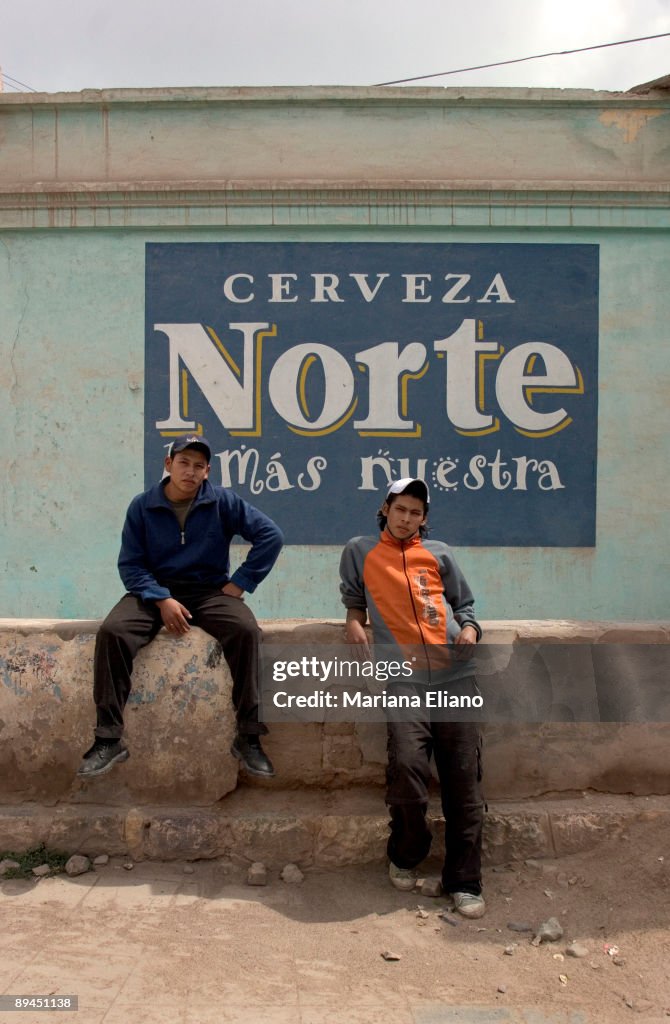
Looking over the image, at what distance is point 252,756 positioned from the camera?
368cm

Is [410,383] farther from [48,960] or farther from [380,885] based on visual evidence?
[48,960]

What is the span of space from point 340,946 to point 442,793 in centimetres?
71

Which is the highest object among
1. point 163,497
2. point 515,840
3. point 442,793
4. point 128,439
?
point 128,439

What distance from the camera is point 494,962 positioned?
9.94 feet

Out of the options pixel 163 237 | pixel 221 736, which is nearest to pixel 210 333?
pixel 163 237

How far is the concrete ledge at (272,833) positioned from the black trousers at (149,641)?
0.40 metres

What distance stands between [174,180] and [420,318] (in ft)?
7.76

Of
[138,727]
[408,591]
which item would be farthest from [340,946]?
[408,591]

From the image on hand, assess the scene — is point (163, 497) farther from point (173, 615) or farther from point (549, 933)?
point (549, 933)

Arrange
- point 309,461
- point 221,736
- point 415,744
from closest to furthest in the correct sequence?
point 415,744 < point 221,736 < point 309,461

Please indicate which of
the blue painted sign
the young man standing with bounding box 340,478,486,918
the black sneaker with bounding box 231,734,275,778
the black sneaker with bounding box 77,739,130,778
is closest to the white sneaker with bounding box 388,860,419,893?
the young man standing with bounding box 340,478,486,918

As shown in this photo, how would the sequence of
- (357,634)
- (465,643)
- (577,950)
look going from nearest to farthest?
1. (577,950)
2. (465,643)
3. (357,634)

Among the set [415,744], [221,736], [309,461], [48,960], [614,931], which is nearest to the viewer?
[48,960]

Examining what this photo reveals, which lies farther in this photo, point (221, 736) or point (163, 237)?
point (163, 237)
